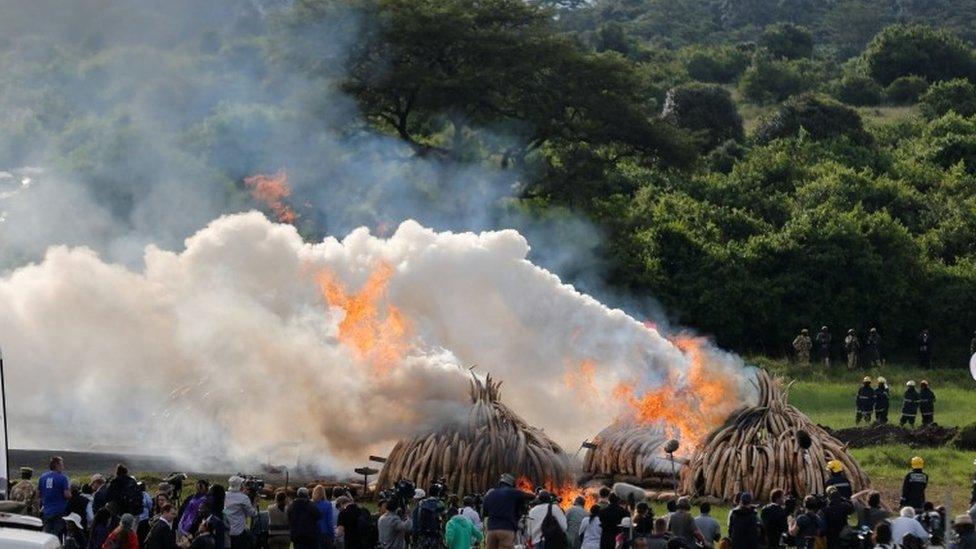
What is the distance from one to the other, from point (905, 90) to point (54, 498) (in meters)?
72.2

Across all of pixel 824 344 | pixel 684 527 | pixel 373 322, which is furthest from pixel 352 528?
pixel 824 344

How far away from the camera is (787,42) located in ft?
368

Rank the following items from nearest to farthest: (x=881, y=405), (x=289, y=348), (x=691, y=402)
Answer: (x=691, y=402), (x=289, y=348), (x=881, y=405)

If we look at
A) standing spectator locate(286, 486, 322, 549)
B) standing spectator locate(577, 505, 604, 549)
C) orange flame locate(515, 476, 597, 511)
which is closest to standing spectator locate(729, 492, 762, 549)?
standing spectator locate(577, 505, 604, 549)

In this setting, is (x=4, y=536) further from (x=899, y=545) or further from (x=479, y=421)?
(x=479, y=421)

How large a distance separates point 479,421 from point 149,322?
1084 centimetres

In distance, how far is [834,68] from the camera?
103m

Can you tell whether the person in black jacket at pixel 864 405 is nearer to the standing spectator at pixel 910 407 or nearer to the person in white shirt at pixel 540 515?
the standing spectator at pixel 910 407

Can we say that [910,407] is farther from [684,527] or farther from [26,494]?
[26,494]

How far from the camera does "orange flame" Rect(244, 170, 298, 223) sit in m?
56.9

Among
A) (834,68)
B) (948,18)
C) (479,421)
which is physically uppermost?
(948,18)

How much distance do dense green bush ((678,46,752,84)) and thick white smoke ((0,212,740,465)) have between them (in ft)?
210

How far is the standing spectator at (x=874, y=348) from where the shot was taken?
51.8 meters

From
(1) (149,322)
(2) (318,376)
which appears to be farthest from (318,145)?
(2) (318,376)
